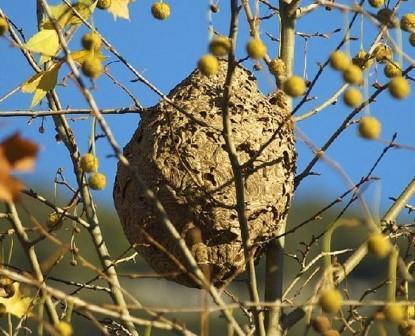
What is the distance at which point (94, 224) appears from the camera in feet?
11.3

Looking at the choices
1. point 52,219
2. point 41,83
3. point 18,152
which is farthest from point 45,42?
point 18,152

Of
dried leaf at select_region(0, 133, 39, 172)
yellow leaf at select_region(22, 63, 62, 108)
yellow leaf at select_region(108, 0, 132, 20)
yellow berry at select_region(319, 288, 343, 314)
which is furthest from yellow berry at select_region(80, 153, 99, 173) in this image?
dried leaf at select_region(0, 133, 39, 172)

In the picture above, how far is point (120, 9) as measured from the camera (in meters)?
2.86

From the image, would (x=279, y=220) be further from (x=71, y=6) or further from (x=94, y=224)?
(x=71, y=6)

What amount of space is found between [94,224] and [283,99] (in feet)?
2.37

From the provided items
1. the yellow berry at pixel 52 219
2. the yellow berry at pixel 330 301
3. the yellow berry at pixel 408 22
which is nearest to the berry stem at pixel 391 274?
the yellow berry at pixel 330 301

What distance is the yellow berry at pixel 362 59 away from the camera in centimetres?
327

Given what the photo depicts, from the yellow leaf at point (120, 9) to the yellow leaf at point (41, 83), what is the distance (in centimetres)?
20

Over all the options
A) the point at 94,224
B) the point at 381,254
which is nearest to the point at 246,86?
the point at 94,224

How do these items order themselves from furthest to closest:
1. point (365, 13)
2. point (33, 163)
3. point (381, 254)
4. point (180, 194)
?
point (180, 194) < point (365, 13) < point (381, 254) < point (33, 163)

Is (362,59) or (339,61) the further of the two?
(362,59)

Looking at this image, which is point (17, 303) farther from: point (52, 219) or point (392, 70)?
point (392, 70)

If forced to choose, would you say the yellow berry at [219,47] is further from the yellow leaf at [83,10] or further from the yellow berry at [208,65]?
the yellow leaf at [83,10]

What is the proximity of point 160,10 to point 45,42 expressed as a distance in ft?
1.89
